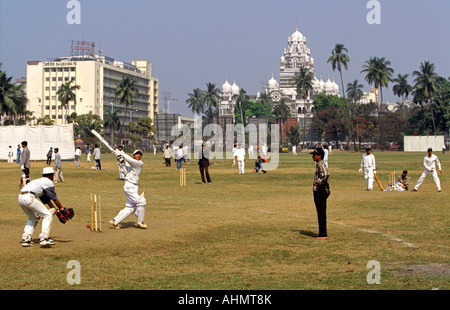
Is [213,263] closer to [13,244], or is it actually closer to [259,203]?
[13,244]

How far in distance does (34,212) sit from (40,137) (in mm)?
47492

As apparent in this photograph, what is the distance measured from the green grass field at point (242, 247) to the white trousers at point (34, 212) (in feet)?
1.08

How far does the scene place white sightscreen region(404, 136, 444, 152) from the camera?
342 feet

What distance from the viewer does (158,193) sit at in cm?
2553

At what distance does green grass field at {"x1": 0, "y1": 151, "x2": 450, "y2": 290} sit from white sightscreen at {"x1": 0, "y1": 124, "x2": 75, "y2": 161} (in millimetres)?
35516

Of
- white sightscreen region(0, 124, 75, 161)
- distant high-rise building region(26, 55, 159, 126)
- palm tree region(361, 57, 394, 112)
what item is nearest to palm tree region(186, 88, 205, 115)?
A: distant high-rise building region(26, 55, 159, 126)

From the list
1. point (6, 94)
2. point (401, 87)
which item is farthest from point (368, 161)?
point (401, 87)

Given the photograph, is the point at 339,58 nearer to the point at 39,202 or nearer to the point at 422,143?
the point at 422,143

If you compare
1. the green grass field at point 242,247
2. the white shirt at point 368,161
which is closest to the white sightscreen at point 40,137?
the green grass field at point 242,247

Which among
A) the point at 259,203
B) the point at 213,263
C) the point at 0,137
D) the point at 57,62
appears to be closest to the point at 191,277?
the point at 213,263

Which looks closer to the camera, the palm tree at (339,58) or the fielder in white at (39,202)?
the fielder in white at (39,202)

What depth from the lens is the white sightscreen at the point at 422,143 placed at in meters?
104

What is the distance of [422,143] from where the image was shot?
105625 millimetres

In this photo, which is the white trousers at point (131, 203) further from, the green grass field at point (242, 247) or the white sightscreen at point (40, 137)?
the white sightscreen at point (40, 137)
